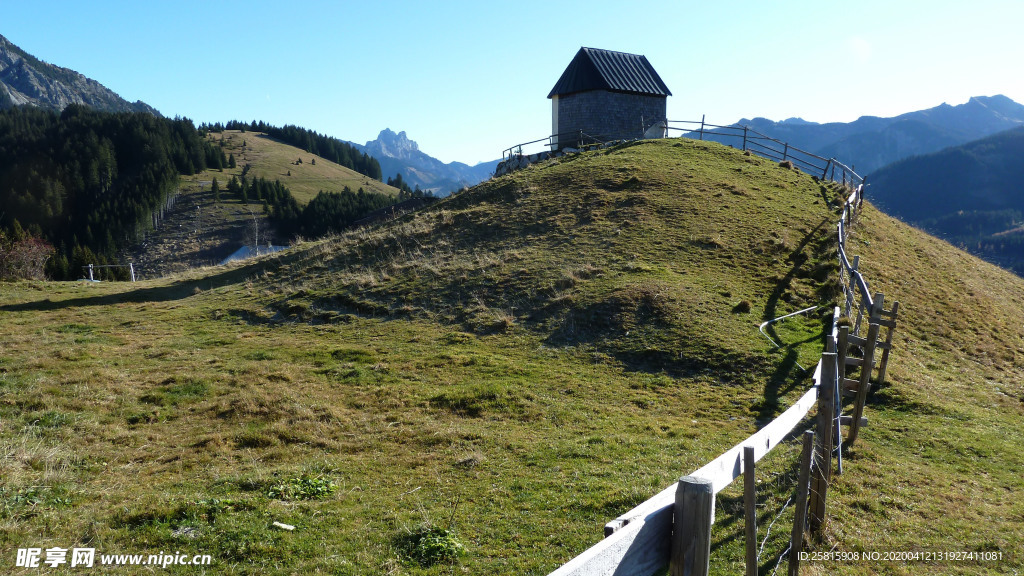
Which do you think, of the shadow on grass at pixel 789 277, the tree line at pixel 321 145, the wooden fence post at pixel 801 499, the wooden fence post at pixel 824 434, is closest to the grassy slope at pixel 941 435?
the wooden fence post at pixel 824 434

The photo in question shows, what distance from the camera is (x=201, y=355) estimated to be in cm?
1497

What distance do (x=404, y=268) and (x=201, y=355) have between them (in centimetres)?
861

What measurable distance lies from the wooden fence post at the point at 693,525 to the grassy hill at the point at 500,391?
288cm

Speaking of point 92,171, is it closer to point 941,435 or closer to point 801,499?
point 941,435

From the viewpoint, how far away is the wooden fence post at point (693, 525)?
268cm

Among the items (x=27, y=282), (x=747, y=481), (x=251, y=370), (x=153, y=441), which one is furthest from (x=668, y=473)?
(x=27, y=282)

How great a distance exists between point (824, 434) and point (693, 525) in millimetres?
3394

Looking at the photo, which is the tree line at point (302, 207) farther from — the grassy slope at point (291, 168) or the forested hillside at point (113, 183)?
the grassy slope at point (291, 168)

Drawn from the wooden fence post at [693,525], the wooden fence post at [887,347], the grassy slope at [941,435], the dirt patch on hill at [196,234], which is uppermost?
the wooden fence post at [693,525]

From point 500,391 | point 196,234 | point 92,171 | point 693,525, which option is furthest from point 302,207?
point 693,525

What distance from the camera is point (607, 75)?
4350 centimetres

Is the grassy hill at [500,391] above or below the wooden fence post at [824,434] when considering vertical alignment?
below

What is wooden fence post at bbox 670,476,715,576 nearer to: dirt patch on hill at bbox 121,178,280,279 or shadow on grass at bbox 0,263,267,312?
shadow on grass at bbox 0,263,267,312

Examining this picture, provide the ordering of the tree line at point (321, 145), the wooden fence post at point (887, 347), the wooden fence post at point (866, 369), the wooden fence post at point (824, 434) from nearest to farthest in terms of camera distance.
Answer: the wooden fence post at point (824, 434), the wooden fence post at point (866, 369), the wooden fence post at point (887, 347), the tree line at point (321, 145)
